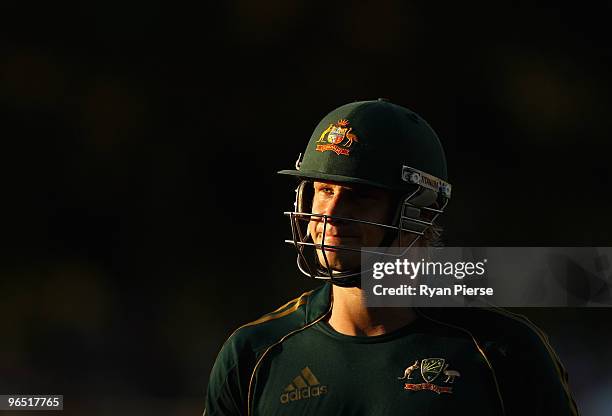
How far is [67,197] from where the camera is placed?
357 inches

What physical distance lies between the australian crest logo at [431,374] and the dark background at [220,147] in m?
5.67

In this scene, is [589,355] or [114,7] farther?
[114,7]

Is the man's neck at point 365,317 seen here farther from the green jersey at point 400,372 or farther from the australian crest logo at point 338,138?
the australian crest logo at point 338,138

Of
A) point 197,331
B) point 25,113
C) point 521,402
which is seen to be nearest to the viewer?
point 521,402

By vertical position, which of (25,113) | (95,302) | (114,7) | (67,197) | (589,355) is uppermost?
(114,7)

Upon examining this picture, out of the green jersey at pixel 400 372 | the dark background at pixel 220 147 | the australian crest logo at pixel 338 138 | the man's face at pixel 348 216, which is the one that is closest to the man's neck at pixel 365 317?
the green jersey at pixel 400 372

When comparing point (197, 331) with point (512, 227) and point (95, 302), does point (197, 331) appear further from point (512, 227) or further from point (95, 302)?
point (512, 227)

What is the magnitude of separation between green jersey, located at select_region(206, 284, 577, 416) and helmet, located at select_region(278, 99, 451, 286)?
0.76 ft

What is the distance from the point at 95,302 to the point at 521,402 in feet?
21.1

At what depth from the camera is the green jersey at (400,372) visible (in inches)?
116

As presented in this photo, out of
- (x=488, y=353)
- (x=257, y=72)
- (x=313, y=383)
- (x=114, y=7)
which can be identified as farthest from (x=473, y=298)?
(x=114, y=7)

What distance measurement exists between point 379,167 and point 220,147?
610cm

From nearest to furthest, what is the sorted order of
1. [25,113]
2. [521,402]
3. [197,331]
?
[521,402] < [197,331] < [25,113]

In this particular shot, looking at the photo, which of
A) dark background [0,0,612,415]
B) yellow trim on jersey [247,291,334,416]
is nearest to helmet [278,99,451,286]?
yellow trim on jersey [247,291,334,416]
